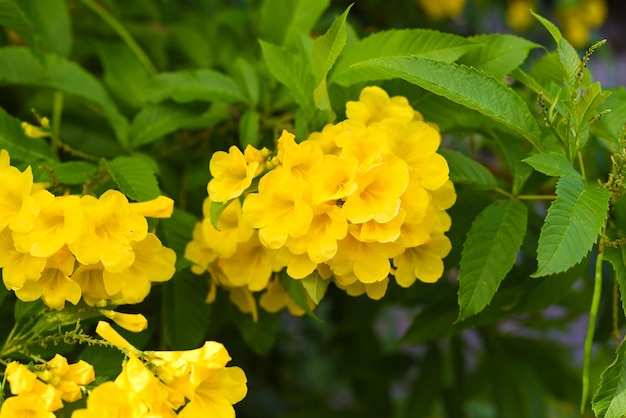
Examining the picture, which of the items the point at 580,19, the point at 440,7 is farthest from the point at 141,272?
the point at 580,19

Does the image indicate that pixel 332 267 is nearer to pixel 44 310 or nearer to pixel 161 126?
pixel 44 310

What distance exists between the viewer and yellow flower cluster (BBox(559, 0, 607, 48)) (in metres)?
2.35

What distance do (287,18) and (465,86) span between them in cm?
43

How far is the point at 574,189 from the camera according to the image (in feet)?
2.34

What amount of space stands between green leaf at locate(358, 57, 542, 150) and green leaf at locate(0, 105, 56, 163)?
44 cm

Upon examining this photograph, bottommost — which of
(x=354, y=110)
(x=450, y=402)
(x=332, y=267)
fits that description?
(x=450, y=402)

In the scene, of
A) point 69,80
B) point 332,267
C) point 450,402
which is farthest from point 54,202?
point 450,402

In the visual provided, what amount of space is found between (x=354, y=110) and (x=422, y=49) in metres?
0.14

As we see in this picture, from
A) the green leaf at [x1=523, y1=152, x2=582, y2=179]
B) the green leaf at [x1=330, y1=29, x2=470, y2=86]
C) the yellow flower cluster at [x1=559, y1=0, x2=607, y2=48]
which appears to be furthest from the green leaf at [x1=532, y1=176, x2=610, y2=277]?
the yellow flower cluster at [x1=559, y1=0, x2=607, y2=48]

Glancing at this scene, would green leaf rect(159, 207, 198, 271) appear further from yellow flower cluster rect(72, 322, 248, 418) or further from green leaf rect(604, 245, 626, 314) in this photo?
green leaf rect(604, 245, 626, 314)

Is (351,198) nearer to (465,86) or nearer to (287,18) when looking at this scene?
(465,86)

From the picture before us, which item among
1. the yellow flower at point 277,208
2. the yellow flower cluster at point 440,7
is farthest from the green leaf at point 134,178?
the yellow flower cluster at point 440,7

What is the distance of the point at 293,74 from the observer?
0.88 meters

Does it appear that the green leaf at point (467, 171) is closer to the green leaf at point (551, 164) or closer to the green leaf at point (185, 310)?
the green leaf at point (551, 164)
